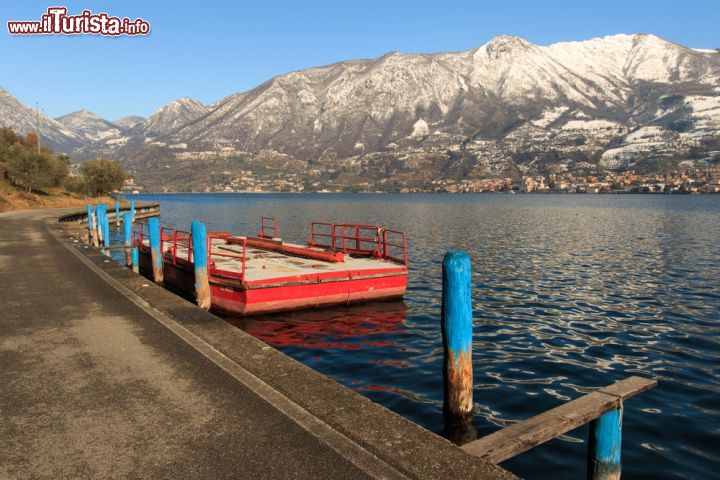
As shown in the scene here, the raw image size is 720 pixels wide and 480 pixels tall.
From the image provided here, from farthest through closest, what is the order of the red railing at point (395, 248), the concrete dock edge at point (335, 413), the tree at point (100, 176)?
the tree at point (100, 176) → the red railing at point (395, 248) → the concrete dock edge at point (335, 413)

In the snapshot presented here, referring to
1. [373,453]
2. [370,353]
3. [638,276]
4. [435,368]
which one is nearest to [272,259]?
[370,353]

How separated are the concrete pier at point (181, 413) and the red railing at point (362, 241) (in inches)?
480

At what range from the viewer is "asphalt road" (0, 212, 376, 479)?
5.42 m

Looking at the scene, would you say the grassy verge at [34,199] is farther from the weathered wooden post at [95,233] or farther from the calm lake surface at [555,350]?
the calm lake surface at [555,350]

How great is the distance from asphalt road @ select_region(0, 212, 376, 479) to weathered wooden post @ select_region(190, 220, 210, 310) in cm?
458

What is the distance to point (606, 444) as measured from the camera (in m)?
6.32

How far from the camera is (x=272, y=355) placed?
9.11 meters

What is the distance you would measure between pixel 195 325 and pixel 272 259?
38.6 ft

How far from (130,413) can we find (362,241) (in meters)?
27.7

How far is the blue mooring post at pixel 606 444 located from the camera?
6293mm

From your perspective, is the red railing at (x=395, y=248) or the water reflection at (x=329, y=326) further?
the red railing at (x=395, y=248)

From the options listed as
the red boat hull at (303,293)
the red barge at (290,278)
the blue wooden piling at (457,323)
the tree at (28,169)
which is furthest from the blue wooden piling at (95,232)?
the tree at (28,169)

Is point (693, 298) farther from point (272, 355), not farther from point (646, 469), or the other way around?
point (272, 355)

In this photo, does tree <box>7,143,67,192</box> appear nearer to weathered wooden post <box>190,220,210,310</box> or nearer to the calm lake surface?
the calm lake surface
